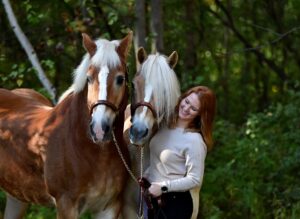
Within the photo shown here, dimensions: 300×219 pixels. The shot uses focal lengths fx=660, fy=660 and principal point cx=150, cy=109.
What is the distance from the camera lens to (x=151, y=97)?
4145 millimetres

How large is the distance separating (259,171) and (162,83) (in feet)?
14.1

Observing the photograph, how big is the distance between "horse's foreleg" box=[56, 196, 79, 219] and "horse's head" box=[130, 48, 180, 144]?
74cm

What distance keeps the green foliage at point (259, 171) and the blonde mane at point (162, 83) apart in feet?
9.33

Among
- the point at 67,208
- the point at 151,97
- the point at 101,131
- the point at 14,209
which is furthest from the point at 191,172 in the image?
the point at 14,209

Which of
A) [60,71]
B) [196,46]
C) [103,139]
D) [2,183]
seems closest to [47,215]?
[2,183]

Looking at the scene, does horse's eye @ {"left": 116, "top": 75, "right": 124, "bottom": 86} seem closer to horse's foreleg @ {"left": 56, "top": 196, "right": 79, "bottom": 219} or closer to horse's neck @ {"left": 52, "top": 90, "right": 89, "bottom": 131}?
horse's neck @ {"left": 52, "top": 90, "right": 89, "bottom": 131}

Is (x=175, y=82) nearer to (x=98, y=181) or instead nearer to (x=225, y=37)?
(x=98, y=181)

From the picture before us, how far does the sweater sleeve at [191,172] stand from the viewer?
4.16 meters

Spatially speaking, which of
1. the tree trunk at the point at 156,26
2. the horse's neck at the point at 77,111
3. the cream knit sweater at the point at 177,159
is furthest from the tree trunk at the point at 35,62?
the cream knit sweater at the point at 177,159

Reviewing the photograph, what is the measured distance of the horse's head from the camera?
159 inches

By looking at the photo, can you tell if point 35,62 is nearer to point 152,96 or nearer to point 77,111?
point 77,111

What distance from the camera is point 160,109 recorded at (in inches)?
165

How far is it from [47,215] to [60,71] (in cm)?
529

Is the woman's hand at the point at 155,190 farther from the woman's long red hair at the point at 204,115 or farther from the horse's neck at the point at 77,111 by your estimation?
the horse's neck at the point at 77,111
